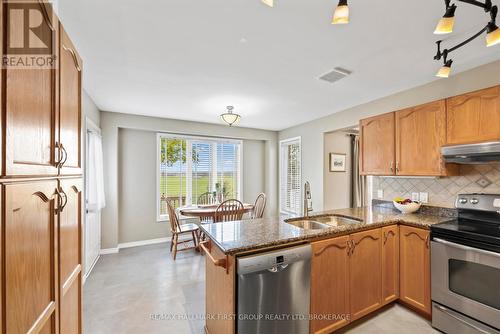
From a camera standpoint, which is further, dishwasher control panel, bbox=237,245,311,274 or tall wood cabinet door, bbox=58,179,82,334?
dishwasher control panel, bbox=237,245,311,274

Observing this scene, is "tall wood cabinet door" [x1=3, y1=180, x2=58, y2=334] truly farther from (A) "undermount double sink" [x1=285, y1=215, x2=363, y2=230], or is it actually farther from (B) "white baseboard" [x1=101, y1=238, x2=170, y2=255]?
(B) "white baseboard" [x1=101, y1=238, x2=170, y2=255]

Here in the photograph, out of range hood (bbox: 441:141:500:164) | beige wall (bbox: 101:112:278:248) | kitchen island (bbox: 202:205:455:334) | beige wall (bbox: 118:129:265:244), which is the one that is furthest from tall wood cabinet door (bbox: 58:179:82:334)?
beige wall (bbox: 118:129:265:244)

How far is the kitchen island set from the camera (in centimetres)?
157

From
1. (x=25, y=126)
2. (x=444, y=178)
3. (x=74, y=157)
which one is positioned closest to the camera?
(x=25, y=126)

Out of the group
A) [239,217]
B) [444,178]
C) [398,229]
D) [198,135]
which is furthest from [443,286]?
[198,135]

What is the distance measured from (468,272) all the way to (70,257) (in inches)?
114

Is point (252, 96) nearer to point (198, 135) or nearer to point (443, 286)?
point (198, 135)

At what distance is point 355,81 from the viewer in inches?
105

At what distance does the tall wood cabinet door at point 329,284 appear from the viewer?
177 centimetres

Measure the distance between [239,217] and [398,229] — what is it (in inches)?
94.9

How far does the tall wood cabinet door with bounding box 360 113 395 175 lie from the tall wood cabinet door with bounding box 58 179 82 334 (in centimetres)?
312

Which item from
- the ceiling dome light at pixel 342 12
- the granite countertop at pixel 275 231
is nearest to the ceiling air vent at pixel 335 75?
the ceiling dome light at pixel 342 12

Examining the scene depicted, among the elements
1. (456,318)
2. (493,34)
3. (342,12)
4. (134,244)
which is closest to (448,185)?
(456,318)

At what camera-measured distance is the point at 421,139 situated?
2.47 m
